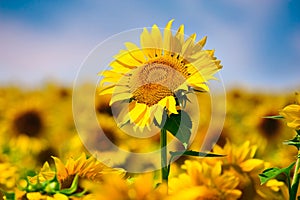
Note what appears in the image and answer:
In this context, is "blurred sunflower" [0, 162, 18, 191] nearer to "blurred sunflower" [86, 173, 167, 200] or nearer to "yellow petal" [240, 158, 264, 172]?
"yellow petal" [240, 158, 264, 172]

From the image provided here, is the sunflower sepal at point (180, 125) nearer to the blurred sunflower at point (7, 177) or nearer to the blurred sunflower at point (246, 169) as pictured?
the blurred sunflower at point (246, 169)

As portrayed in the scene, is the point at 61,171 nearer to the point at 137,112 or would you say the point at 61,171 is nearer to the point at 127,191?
the point at 137,112

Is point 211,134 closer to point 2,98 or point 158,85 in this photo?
point 158,85

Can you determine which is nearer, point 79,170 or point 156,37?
point 79,170

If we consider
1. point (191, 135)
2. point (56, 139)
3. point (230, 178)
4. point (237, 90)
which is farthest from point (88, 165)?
point (237, 90)

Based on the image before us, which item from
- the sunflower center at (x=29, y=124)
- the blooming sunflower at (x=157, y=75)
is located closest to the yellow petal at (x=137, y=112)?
the blooming sunflower at (x=157, y=75)

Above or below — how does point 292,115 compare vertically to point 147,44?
below

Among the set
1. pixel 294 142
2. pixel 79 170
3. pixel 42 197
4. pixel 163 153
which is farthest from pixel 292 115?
pixel 42 197

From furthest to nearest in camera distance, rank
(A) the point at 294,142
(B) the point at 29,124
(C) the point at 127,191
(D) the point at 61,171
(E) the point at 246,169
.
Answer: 1. (B) the point at 29,124
2. (E) the point at 246,169
3. (A) the point at 294,142
4. (D) the point at 61,171
5. (C) the point at 127,191
